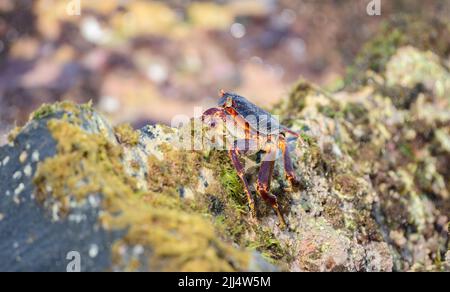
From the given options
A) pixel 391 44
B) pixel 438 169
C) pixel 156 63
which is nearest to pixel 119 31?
pixel 156 63

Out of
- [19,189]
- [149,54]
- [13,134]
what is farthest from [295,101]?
[149,54]

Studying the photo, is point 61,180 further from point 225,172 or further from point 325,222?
point 325,222

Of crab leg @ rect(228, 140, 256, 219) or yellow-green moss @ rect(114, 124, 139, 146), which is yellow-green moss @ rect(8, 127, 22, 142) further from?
crab leg @ rect(228, 140, 256, 219)

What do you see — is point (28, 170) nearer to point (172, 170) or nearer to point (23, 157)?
point (23, 157)

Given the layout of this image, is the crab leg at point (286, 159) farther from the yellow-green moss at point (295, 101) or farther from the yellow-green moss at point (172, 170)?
the yellow-green moss at point (295, 101)

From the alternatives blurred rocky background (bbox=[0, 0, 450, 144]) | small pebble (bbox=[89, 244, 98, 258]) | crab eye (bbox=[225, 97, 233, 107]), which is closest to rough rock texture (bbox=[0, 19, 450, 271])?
small pebble (bbox=[89, 244, 98, 258])

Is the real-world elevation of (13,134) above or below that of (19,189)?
above
